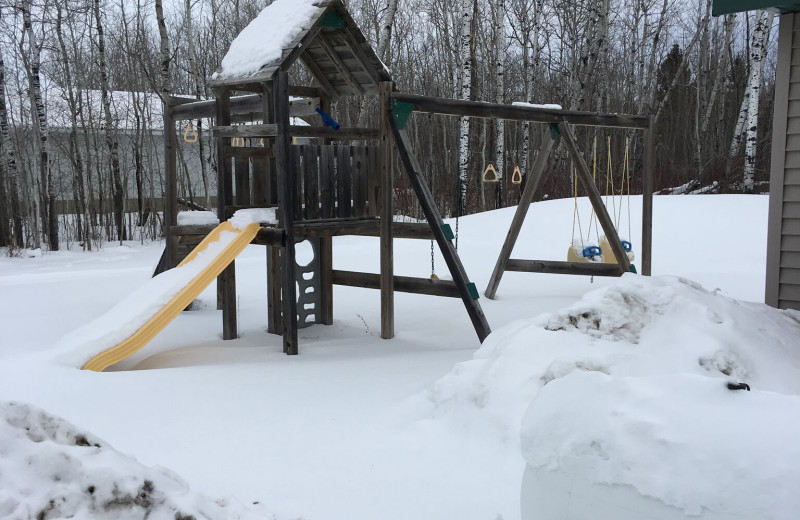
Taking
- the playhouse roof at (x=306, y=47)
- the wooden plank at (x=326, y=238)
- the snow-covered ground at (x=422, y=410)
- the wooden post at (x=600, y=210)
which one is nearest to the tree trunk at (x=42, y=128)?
the snow-covered ground at (x=422, y=410)

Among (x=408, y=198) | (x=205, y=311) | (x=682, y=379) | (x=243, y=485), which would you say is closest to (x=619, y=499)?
(x=682, y=379)

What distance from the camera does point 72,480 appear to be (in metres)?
2.45

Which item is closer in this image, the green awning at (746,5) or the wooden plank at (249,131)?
the green awning at (746,5)

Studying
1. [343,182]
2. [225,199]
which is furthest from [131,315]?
[343,182]

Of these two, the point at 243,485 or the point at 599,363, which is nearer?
the point at 243,485

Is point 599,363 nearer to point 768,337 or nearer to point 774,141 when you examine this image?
point 768,337

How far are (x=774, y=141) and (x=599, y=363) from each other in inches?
129

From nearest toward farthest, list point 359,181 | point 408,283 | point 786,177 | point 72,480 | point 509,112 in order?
point 72,480 < point 786,177 < point 408,283 < point 359,181 < point 509,112

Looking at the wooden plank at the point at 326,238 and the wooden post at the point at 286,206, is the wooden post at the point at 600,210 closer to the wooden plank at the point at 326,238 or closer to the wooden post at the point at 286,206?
the wooden plank at the point at 326,238

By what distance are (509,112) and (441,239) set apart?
204 centimetres

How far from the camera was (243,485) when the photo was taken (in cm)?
361

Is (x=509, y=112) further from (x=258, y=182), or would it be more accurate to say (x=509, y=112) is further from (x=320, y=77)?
(x=258, y=182)

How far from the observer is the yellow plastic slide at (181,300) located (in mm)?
5750

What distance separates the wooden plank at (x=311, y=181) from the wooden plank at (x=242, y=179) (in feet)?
2.98
